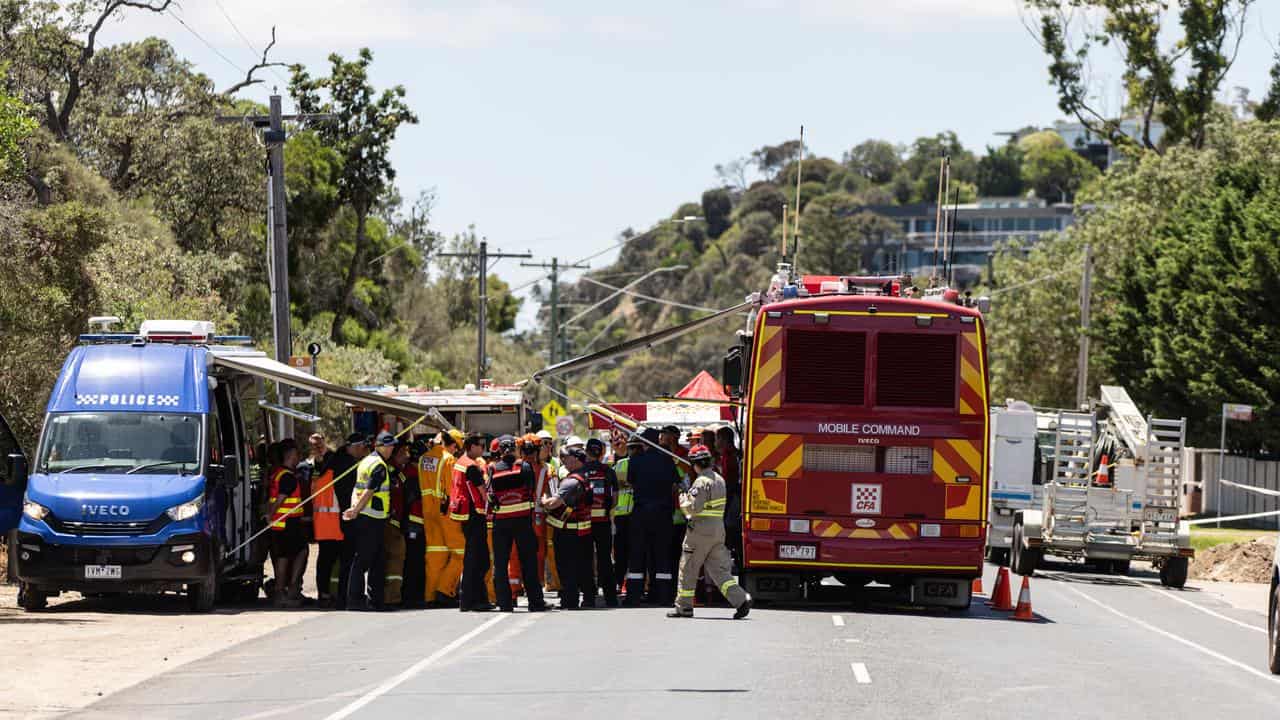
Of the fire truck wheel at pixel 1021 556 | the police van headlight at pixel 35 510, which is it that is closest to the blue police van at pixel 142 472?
the police van headlight at pixel 35 510

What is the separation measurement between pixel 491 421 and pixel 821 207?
99519 mm

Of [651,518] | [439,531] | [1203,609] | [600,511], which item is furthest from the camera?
[1203,609]

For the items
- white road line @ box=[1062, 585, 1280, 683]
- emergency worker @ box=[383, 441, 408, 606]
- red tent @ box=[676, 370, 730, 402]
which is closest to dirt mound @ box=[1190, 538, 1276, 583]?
white road line @ box=[1062, 585, 1280, 683]

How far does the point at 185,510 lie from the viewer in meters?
19.8

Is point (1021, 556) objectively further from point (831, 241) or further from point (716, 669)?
point (831, 241)

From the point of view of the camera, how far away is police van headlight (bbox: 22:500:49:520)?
19625mm

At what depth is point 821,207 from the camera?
128250 millimetres

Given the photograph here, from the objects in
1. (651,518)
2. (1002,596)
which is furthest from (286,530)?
(1002,596)

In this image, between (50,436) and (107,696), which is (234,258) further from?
(107,696)

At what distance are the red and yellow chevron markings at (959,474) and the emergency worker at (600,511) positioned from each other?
3705 mm

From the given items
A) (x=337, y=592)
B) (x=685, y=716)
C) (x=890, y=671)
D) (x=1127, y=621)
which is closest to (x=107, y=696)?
(x=685, y=716)

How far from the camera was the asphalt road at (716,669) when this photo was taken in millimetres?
13141

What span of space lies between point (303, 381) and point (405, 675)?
282 inches

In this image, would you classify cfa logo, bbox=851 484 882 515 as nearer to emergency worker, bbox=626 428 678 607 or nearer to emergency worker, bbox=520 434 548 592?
emergency worker, bbox=626 428 678 607
